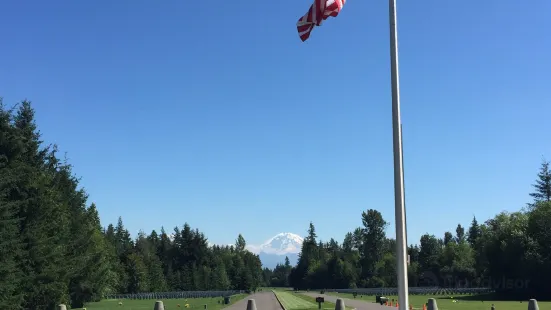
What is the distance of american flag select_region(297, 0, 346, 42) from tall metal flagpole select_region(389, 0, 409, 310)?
1426mm

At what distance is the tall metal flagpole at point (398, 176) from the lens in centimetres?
1084

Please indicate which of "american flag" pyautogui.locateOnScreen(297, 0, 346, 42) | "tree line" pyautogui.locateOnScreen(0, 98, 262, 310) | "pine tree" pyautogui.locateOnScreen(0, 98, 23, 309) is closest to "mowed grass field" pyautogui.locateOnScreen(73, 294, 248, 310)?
"tree line" pyautogui.locateOnScreen(0, 98, 262, 310)

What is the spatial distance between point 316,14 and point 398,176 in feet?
11.8

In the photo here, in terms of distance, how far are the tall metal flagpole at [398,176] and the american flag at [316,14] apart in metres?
1.43

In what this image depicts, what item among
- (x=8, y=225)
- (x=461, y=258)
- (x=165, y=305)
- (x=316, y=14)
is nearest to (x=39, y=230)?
(x=8, y=225)

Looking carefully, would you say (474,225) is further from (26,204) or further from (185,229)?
(26,204)

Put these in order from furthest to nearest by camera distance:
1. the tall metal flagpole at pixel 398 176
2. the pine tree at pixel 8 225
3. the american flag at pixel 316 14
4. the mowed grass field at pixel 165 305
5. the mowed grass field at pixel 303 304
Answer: the mowed grass field at pixel 165 305 → the mowed grass field at pixel 303 304 → the pine tree at pixel 8 225 → the tall metal flagpole at pixel 398 176 → the american flag at pixel 316 14

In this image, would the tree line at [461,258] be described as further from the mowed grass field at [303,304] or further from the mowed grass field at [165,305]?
the mowed grass field at [165,305]

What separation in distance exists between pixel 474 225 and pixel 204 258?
76.1 m

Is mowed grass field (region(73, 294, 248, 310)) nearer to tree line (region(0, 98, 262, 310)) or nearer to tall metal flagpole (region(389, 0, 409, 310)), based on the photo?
tree line (region(0, 98, 262, 310))

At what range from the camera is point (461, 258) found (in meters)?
119

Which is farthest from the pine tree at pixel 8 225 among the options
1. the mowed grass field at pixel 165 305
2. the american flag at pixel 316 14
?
the american flag at pixel 316 14

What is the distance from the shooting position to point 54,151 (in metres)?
56.1

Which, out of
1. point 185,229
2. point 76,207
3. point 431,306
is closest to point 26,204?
point 76,207
